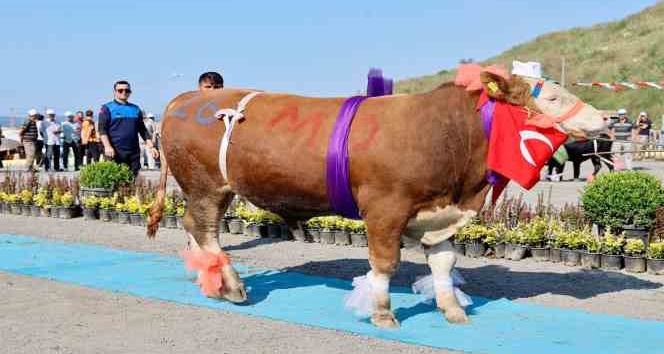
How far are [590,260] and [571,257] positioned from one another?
204 mm

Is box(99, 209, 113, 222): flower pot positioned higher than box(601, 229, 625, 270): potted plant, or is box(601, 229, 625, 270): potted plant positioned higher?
box(601, 229, 625, 270): potted plant

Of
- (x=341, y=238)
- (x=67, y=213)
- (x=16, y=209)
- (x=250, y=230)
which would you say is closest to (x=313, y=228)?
(x=341, y=238)

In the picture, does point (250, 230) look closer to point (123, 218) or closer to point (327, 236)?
point (327, 236)

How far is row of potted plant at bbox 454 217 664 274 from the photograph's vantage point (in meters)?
7.74

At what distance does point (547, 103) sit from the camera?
5.68 m

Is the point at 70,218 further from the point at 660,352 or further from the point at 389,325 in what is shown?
the point at 660,352

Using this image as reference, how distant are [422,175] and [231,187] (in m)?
1.58

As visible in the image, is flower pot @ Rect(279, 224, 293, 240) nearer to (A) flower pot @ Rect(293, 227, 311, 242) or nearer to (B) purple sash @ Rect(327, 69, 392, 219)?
(A) flower pot @ Rect(293, 227, 311, 242)

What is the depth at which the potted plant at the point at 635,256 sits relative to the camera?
7711mm

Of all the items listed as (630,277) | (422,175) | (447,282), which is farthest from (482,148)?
(630,277)

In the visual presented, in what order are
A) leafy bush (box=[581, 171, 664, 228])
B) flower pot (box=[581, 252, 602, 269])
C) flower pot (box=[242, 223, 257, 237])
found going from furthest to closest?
flower pot (box=[242, 223, 257, 237])
leafy bush (box=[581, 171, 664, 228])
flower pot (box=[581, 252, 602, 269])

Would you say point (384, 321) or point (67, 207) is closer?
point (384, 321)

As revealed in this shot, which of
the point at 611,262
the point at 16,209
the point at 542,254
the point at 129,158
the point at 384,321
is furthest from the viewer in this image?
the point at 16,209

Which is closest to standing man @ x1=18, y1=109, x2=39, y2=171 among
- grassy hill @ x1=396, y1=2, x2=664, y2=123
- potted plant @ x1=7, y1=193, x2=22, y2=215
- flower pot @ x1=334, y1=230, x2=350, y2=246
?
potted plant @ x1=7, y1=193, x2=22, y2=215
